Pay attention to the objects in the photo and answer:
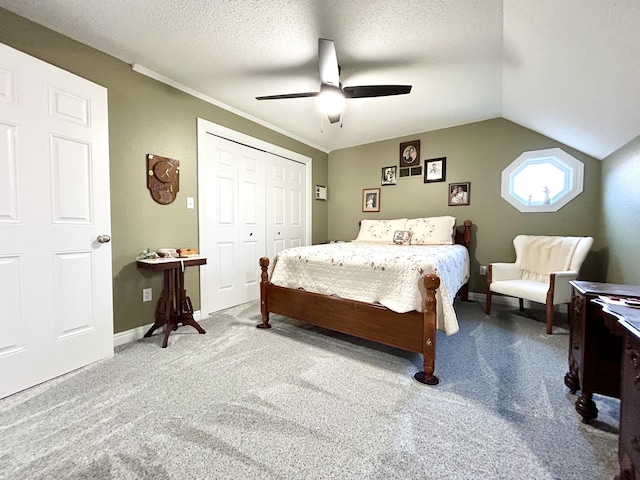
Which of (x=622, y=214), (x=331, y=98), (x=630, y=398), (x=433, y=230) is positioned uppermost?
(x=331, y=98)

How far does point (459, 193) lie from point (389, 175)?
1072 millimetres

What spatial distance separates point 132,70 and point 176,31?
734 mm

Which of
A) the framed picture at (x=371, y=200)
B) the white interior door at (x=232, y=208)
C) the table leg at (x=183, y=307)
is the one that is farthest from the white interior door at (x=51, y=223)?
the framed picture at (x=371, y=200)

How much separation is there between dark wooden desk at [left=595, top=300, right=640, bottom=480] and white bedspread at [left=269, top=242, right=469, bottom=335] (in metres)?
0.85

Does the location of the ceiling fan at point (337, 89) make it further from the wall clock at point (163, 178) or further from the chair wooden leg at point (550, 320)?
the chair wooden leg at point (550, 320)

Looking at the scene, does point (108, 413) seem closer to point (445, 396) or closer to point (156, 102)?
point (445, 396)

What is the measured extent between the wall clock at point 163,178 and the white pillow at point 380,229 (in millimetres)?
2586

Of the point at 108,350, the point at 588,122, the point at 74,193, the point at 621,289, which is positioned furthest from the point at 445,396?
the point at 74,193

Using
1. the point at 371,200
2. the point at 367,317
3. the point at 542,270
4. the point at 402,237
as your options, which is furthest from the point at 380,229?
the point at 367,317

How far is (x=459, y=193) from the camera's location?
12.3 feet

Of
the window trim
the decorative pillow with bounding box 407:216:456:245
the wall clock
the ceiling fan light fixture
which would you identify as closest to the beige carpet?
the wall clock

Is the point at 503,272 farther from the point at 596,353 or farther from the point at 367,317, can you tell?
the point at 367,317

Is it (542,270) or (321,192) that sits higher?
(321,192)

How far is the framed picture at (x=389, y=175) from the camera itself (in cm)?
425
